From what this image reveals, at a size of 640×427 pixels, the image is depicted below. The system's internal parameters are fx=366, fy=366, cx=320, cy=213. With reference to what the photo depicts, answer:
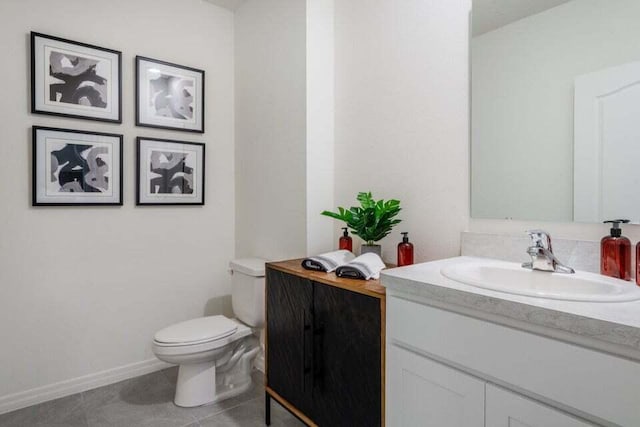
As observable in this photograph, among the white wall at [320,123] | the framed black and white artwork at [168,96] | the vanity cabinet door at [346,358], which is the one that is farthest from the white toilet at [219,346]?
the framed black and white artwork at [168,96]

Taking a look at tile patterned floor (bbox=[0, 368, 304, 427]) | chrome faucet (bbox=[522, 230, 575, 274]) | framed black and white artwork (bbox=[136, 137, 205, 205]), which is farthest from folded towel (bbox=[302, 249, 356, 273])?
framed black and white artwork (bbox=[136, 137, 205, 205])

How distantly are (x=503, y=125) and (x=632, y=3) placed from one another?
1.63 feet

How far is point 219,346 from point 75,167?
53.2 inches

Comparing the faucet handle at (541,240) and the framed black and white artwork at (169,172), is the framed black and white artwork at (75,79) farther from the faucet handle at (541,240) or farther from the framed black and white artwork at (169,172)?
the faucet handle at (541,240)

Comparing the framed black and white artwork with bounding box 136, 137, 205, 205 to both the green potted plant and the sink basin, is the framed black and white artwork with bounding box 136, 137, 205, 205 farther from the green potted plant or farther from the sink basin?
the sink basin

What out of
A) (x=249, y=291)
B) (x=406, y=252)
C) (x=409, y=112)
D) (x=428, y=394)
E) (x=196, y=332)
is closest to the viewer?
(x=428, y=394)

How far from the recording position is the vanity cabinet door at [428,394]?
3.20ft

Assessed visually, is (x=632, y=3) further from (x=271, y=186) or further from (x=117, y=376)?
(x=117, y=376)

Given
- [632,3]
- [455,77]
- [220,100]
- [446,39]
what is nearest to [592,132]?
[632,3]

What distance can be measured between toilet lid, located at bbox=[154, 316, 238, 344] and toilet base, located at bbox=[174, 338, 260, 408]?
19cm

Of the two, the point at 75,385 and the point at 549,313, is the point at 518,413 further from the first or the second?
the point at 75,385

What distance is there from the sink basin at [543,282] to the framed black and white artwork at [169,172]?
76.7 inches

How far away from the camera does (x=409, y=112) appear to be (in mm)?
1777

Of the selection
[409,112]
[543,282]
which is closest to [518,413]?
[543,282]
